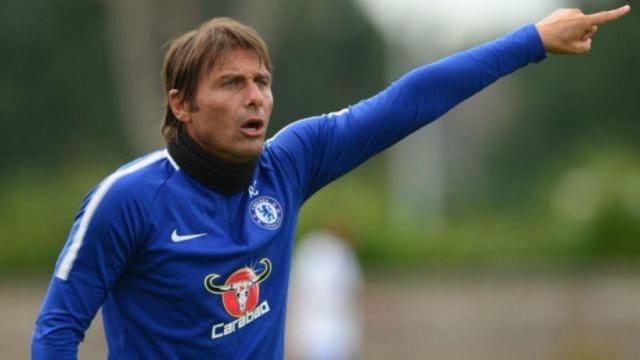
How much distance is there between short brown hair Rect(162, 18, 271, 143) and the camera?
217 inches

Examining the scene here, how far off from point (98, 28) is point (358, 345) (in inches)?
912

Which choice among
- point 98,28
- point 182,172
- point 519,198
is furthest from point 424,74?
point 98,28

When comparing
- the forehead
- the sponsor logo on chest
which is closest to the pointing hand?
the forehead

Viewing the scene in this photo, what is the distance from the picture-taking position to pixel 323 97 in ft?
140

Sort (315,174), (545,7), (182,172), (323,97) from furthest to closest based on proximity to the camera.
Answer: (323,97) < (545,7) < (315,174) < (182,172)

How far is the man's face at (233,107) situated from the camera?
5500 mm

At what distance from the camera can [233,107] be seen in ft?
18.0

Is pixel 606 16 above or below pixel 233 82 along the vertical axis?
above

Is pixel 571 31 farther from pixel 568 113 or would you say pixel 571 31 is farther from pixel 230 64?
pixel 568 113

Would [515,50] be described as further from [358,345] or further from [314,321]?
[358,345]

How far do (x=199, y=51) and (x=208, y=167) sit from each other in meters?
0.42

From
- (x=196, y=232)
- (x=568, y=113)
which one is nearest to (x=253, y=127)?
(x=196, y=232)

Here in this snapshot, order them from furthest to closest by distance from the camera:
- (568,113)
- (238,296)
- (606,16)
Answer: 1. (568,113)
2. (606,16)
3. (238,296)

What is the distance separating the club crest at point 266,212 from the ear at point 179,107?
1.32ft
